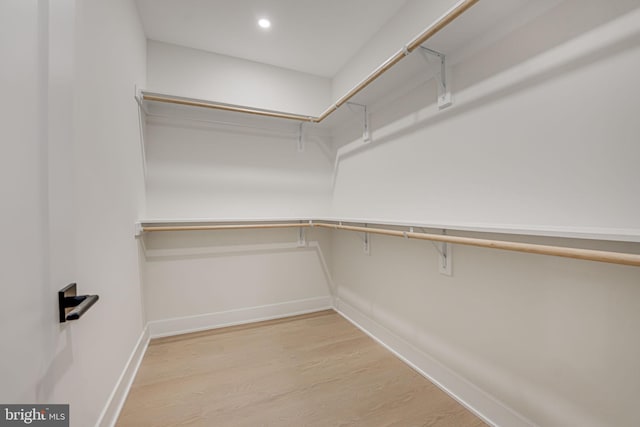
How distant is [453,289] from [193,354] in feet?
5.99

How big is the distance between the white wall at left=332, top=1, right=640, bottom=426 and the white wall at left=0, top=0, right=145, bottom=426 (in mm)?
1437

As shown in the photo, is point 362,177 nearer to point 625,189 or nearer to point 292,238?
point 292,238

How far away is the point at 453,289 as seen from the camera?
1.46m

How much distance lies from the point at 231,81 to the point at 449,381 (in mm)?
2797

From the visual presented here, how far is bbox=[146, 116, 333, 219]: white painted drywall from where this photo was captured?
Result: 2.16 m

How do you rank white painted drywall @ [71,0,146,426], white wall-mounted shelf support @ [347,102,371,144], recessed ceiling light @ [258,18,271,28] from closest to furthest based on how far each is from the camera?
white painted drywall @ [71,0,146,426] → recessed ceiling light @ [258,18,271,28] → white wall-mounted shelf support @ [347,102,371,144]

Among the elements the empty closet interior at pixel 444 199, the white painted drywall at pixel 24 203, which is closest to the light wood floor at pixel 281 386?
the empty closet interior at pixel 444 199

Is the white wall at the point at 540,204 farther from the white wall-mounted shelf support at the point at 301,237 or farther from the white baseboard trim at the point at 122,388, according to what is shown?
the white baseboard trim at the point at 122,388

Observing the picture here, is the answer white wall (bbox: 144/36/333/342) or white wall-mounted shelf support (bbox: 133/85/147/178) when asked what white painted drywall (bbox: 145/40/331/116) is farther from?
white wall-mounted shelf support (bbox: 133/85/147/178)

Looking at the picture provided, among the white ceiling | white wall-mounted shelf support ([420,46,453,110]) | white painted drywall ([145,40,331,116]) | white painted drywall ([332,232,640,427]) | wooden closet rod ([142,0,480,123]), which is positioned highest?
the white ceiling

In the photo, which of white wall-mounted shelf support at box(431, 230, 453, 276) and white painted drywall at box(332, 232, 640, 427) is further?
white wall-mounted shelf support at box(431, 230, 453, 276)

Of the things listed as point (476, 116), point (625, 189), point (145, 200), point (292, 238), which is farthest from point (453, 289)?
point (145, 200)

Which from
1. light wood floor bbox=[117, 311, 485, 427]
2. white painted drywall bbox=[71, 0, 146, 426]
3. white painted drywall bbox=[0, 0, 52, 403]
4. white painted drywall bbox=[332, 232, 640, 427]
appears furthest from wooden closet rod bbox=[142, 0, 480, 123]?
light wood floor bbox=[117, 311, 485, 427]

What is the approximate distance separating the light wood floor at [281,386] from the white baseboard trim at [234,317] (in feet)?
0.31
